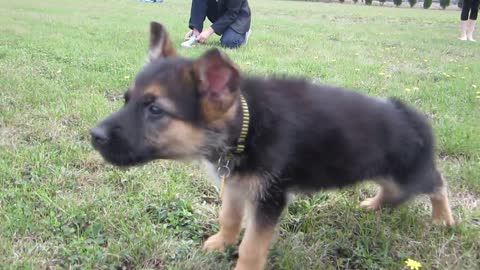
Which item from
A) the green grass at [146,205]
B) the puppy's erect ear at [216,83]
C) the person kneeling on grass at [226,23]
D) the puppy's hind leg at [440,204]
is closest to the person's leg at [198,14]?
the person kneeling on grass at [226,23]

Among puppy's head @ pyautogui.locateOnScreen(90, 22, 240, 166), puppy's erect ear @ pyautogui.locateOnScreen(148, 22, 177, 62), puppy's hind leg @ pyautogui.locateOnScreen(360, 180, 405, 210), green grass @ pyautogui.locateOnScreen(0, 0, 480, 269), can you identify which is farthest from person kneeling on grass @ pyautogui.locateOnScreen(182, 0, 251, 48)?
puppy's head @ pyautogui.locateOnScreen(90, 22, 240, 166)

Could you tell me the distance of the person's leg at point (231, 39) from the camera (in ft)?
33.1

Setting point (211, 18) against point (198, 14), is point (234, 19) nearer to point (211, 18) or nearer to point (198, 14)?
point (198, 14)

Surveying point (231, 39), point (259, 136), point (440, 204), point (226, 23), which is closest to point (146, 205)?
point (259, 136)

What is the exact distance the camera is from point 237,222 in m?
3.14

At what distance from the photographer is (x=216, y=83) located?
8.21 ft

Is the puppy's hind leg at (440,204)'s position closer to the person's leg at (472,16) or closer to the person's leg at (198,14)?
the person's leg at (198,14)

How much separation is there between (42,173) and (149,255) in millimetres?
1375

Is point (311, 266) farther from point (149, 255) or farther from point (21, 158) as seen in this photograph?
point (21, 158)

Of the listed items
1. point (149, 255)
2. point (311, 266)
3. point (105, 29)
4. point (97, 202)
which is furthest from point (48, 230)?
point (105, 29)

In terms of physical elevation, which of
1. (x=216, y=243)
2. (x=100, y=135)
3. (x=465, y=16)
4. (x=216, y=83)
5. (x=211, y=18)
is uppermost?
(x=465, y=16)

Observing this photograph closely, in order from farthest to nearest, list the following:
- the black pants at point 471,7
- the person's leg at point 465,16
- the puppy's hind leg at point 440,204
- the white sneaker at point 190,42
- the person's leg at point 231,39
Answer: the person's leg at point 465,16
the black pants at point 471,7
the person's leg at point 231,39
the white sneaker at point 190,42
the puppy's hind leg at point 440,204

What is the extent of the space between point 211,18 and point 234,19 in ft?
3.18

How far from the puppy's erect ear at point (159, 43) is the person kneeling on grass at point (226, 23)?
7.12m
